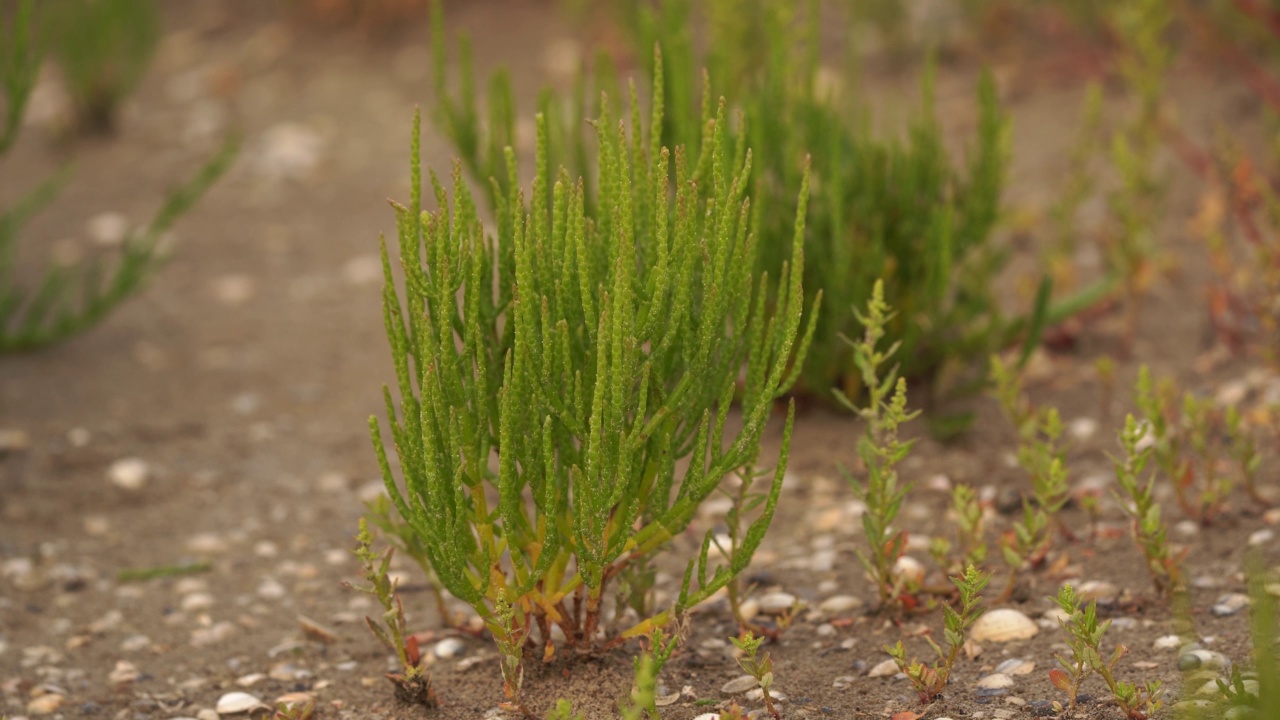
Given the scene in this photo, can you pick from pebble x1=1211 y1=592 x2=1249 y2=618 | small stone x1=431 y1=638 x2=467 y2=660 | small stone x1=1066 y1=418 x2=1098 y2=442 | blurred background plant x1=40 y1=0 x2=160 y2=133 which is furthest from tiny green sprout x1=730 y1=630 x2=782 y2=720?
blurred background plant x1=40 y1=0 x2=160 y2=133

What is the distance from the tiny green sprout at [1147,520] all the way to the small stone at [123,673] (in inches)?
69.8

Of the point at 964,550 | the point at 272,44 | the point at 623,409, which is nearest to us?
the point at 623,409

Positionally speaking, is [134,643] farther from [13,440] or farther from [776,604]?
[776,604]

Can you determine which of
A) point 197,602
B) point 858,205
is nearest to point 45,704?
point 197,602

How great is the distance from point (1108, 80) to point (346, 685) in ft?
12.7

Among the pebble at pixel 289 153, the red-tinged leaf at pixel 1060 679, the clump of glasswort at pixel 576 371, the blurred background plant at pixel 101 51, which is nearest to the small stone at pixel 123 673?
the clump of glasswort at pixel 576 371

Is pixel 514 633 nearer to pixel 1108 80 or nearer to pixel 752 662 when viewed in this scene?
pixel 752 662

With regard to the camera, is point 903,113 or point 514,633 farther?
point 903,113

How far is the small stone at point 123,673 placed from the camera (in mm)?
2414

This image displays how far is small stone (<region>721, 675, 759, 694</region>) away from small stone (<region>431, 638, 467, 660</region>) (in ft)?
1.69

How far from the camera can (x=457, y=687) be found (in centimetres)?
225

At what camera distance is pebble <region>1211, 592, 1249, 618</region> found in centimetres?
224

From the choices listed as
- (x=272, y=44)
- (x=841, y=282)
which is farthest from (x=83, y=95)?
(x=841, y=282)

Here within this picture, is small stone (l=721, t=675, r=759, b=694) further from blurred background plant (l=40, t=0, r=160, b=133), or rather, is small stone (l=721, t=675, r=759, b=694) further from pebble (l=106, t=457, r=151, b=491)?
blurred background plant (l=40, t=0, r=160, b=133)
